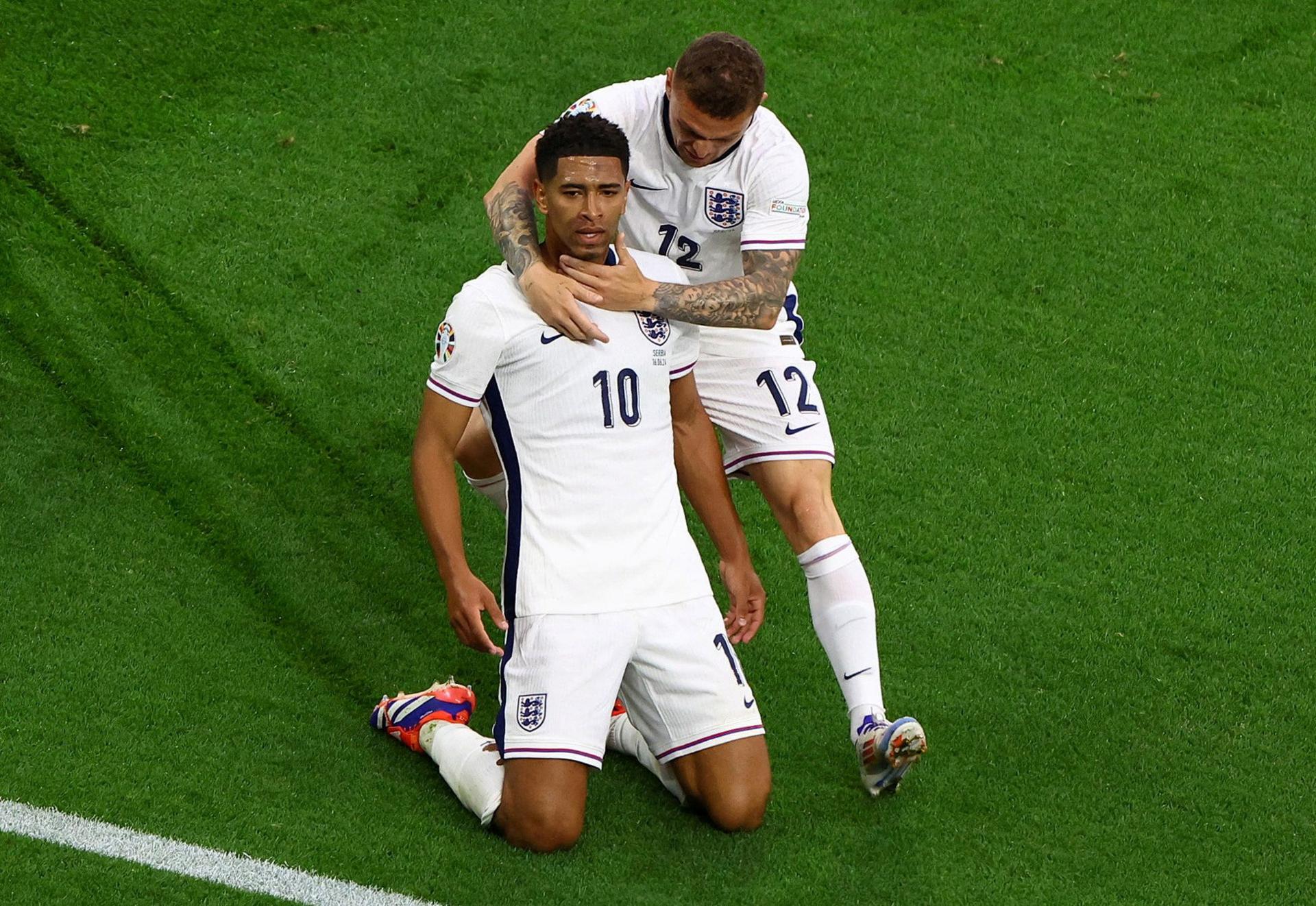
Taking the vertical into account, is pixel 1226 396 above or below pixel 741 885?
above

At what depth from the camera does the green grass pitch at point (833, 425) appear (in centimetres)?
395

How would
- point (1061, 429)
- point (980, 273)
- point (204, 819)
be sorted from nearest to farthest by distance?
point (204, 819)
point (1061, 429)
point (980, 273)

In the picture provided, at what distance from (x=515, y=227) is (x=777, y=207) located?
731 mm

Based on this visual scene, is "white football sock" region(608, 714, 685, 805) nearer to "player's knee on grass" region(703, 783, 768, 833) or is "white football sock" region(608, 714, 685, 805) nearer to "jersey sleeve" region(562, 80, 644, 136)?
"player's knee on grass" region(703, 783, 768, 833)

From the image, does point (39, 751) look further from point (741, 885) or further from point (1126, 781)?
point (1126, 781)

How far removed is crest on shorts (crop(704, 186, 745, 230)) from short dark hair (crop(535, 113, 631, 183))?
441 millimetres

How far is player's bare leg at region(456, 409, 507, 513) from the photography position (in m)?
4.46

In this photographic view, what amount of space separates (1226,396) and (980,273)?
1026 millimetres

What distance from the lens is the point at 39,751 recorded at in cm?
387

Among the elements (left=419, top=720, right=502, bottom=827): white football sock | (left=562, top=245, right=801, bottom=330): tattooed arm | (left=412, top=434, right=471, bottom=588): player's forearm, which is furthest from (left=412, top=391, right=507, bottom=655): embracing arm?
(left=562, top=245, right=801, bottom=330): tattooed arm

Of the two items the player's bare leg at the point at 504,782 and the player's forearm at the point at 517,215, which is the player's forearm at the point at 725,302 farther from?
the player's bare leg at the point at 504,782

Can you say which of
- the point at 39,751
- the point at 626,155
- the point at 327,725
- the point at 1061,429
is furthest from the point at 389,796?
the point at 1061,429

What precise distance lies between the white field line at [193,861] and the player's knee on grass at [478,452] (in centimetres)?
130

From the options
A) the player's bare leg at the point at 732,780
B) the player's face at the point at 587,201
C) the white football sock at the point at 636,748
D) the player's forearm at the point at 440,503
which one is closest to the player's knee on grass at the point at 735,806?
the player's bare leg at the point at 732,780
